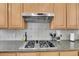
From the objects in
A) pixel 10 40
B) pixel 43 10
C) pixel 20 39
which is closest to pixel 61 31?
pixel 43 10

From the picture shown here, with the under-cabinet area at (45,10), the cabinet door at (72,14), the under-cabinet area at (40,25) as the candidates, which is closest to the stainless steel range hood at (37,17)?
the under-cabinet area at (40,25)

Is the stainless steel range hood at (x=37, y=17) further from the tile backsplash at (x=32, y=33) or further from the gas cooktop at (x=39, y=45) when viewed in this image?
the gas cooktop at (x=39, y=45)

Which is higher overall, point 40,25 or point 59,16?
point 59,16

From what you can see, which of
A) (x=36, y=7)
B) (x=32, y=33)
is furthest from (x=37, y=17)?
(x=32, y=33)

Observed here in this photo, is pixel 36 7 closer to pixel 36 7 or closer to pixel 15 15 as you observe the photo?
pixel 36 7

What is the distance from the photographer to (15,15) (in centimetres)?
299

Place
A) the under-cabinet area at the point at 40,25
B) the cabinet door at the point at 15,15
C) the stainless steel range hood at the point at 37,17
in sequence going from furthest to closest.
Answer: the cabinet door at the point at 15,15
the stainless steel range hood at the point at 37,17
the under-cabinet area at the point at 40,25

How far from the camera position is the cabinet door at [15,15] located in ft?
9.82

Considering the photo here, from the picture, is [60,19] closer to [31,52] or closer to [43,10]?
[43,10]

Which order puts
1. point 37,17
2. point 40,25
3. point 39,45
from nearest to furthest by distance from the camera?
point 39,45 < point 37,17 < point 40,25

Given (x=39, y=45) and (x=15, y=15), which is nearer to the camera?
(x=39, y=45)

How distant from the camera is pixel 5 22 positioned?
9.80ft

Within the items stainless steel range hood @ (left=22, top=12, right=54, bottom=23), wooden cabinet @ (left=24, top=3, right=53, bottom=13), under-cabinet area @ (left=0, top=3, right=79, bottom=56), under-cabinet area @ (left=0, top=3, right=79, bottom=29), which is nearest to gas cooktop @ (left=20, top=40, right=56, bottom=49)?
under-cabinet area @ (left=0, top=3, right=79, bottom=56)

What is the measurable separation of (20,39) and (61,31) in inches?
37.7
